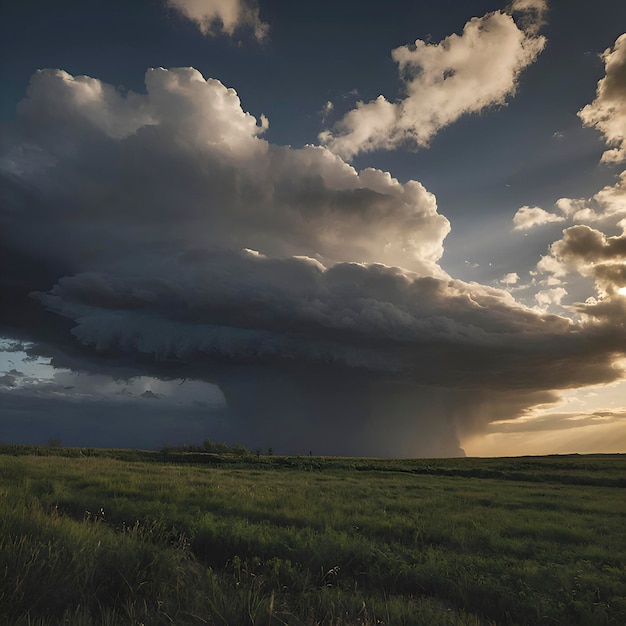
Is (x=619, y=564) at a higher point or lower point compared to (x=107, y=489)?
lower

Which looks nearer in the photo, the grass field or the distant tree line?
the grass field

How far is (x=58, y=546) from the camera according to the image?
236 inches

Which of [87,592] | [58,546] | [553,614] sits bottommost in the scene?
[553,614]

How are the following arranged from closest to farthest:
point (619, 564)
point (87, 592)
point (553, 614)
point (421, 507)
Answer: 1. point (87, 592)
2. point (553, 614)
3. point (619, 564)
4. point (421, 507)

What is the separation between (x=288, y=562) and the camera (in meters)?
7.74

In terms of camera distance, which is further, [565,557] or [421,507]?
[421,507]

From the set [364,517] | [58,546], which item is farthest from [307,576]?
[364,517]

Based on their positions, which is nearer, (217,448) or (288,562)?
(288,562)

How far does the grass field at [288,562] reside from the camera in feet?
16.6

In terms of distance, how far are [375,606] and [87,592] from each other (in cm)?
368

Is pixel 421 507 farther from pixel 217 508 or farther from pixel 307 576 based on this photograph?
pixel 307 576

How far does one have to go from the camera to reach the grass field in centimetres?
507

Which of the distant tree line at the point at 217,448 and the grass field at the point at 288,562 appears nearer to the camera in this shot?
the grass field at the point at 288,562

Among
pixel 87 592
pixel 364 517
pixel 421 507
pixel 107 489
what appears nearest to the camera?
pixel 87 592
